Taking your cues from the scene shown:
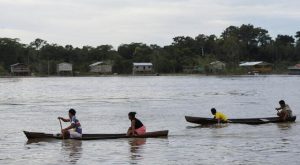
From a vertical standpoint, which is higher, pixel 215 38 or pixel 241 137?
pixel 215 38

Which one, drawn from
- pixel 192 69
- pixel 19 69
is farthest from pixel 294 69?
pixel 19 69

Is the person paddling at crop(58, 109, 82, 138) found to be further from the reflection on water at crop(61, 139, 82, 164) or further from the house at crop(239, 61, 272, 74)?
the house at crop(239, 61, 272, 74)

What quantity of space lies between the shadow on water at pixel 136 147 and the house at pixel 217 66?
140355mm

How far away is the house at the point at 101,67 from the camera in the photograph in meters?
170

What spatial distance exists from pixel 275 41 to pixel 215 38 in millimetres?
17858

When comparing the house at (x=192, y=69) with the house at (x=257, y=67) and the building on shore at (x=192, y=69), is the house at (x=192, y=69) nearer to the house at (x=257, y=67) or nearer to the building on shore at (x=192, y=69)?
the building on shore at (x=192, y=69)

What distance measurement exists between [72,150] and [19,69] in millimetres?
151752

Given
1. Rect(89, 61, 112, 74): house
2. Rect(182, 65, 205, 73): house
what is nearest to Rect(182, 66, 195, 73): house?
Rect(182, 65, 205, 73): house

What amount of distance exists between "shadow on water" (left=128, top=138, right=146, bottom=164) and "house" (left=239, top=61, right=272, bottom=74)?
136 m

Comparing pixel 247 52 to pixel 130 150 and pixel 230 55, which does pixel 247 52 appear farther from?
pixel 130 150

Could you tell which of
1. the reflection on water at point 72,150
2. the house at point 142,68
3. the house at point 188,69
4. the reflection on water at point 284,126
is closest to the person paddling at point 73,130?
the reflection on water at point 72,150

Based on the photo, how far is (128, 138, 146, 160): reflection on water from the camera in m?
19.2

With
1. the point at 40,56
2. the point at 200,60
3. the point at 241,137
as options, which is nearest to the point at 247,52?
the point at 200,60

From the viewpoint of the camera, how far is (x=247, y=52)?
6516 inches
